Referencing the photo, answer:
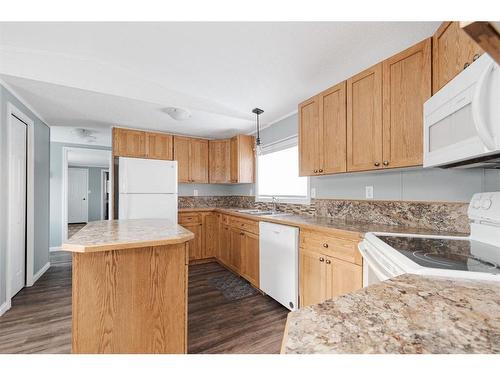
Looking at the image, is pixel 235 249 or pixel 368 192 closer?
pixel 368 192

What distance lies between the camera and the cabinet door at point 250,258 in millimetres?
2592

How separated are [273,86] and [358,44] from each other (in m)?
0.88

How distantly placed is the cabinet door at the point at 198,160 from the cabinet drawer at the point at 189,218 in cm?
66

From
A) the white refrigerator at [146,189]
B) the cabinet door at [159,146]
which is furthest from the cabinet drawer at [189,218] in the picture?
the cabinet door at [159,146]

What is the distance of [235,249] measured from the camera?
10.1 feet

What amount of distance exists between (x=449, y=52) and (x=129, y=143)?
3658 millimetres

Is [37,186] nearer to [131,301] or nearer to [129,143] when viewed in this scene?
[129,143]

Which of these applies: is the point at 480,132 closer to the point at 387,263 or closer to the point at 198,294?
the point at 387,263

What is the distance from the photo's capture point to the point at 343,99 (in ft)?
6.28

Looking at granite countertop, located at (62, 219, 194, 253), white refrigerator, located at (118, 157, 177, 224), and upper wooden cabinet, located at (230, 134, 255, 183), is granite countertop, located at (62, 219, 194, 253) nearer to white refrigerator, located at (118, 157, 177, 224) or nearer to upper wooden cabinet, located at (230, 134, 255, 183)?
white refrigerator, located at (118, 157, 177, 224)

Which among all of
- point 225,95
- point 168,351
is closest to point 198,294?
point 168,351

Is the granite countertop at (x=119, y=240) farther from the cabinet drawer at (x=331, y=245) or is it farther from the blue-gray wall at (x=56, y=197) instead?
A: the blue-gray wall at (x=56, y=197)

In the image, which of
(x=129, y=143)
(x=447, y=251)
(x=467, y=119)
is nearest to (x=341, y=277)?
(x=447, y=251)

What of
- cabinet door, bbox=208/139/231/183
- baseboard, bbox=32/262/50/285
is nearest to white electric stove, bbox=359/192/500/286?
cabinet door, bbox=208/139/231/183
